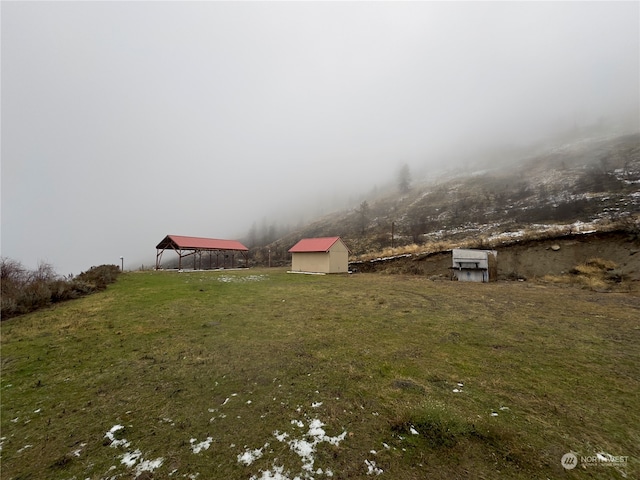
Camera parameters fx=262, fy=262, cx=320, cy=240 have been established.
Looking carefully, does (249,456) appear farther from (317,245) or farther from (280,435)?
(317,245)

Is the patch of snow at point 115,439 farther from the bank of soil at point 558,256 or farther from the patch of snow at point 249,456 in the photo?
the bank of soil at point 558,256

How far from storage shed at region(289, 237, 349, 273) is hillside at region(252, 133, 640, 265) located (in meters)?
7.02

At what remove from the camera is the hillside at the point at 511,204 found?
3959 centimetres

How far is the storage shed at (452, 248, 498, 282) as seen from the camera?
917 inches

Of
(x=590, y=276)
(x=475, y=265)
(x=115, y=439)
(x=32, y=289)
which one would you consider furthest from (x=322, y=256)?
(x=115, y=439)

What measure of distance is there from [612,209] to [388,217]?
144ft

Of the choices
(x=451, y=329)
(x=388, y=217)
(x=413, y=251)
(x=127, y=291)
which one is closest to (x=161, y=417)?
(x=451, y=329)

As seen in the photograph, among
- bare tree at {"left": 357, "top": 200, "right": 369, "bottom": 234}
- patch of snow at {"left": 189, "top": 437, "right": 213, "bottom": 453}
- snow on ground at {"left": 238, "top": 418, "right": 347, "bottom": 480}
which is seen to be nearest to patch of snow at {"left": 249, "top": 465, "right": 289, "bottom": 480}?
snow on ground at {"left": 238, "top": 418, "right": 347, "bottom": 480}

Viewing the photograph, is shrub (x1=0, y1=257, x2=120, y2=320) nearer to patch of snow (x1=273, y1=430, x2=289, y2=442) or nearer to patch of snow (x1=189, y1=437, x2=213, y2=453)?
patch of snow (x1=189, y1=437, x2=213, y2=453)

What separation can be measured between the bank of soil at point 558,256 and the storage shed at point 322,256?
1030 centimetres

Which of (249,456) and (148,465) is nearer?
(148,465)

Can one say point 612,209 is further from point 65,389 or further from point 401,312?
point 65,389

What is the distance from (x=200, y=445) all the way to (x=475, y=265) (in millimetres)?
24901

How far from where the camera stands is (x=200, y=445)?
4.07 metres
